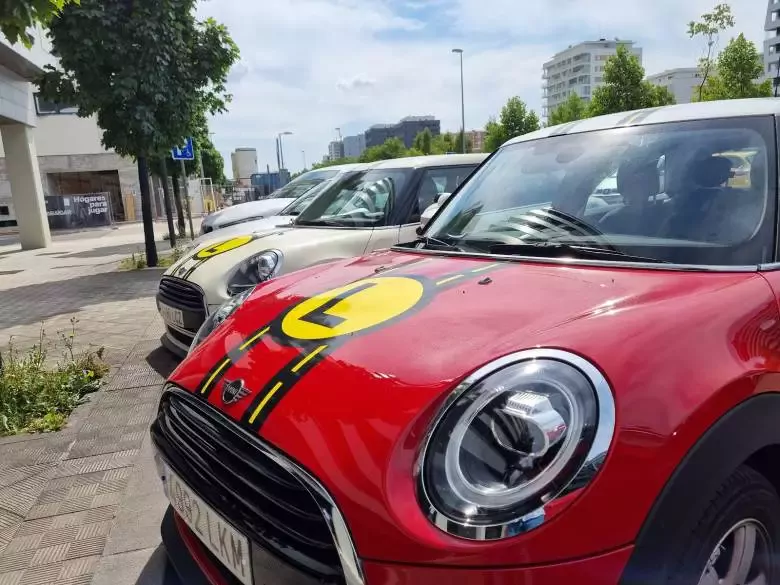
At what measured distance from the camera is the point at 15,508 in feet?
9.67

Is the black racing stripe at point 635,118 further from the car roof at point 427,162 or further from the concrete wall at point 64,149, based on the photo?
the concrete wall at point 64,149

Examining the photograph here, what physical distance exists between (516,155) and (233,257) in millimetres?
2395

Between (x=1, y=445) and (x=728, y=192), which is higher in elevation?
(x=728, y=192)

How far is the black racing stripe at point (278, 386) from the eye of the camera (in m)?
1.50

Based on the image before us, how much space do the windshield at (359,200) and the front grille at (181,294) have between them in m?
1.46

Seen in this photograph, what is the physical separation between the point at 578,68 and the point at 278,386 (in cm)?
13685

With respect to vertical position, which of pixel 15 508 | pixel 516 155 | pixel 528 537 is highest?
pixel 516 155

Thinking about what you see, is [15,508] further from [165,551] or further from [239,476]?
[239,476]

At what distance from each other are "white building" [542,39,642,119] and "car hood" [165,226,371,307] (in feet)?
387

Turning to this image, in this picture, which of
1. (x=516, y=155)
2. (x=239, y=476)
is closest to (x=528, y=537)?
(x=239, y=476)

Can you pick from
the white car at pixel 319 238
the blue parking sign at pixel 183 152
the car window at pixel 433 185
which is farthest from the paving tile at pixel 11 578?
the blue parking sign at pixel 183 152

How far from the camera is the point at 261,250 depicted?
455 cm

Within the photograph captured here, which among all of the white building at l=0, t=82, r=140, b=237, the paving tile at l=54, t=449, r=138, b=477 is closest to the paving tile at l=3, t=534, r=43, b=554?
the paving tile at l=54, t=449, r=138, b=477

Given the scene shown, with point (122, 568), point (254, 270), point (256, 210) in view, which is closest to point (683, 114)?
point (122, 568)
